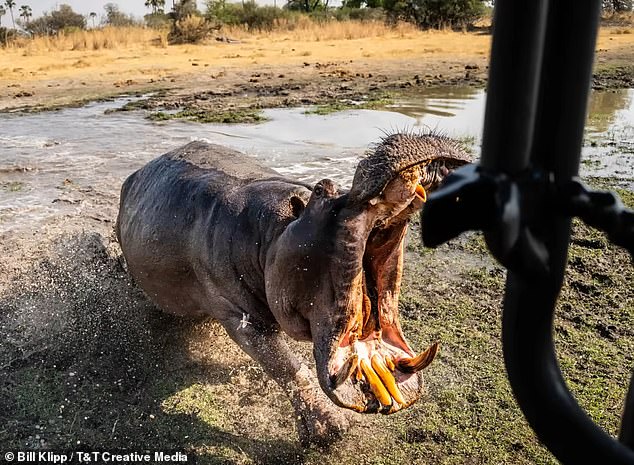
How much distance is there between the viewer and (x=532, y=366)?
2.43ft

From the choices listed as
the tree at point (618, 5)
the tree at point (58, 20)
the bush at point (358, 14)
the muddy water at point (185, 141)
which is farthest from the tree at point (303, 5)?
the muddy water at point (185, 141)

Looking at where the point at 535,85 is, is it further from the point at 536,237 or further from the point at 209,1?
the point at 209,1

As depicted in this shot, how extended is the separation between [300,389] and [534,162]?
2.73 meters

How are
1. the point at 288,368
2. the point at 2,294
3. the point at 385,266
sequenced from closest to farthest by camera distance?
the point at 385,266, the point at 288,368, the point at 2,294

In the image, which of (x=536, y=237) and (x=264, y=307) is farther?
(x=264, y=307)

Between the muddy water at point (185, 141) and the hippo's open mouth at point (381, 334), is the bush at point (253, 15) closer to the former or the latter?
the muddy water at point (185, 141)

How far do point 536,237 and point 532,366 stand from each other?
0.55 ft

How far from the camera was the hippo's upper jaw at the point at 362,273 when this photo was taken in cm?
228

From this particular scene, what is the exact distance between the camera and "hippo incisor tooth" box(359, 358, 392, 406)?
2.57 m

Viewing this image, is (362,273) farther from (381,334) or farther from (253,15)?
(253,15)

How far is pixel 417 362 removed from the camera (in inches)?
105

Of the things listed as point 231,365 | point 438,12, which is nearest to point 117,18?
point 438,12

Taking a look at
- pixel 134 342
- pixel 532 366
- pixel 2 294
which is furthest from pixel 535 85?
pixel 2 294

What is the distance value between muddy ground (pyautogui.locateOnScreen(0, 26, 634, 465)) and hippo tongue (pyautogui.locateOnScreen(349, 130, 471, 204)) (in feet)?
5.20
